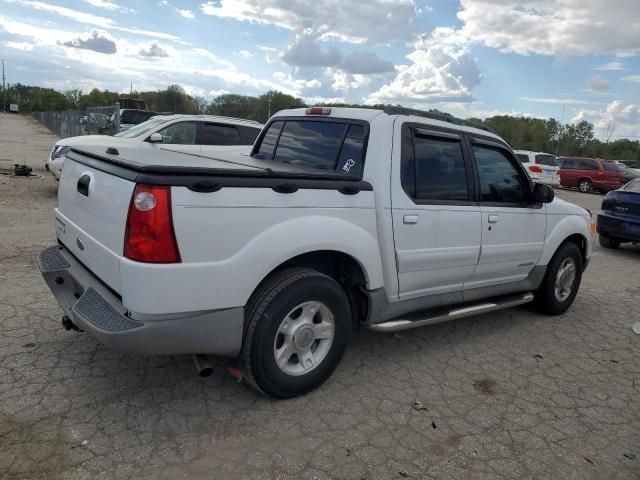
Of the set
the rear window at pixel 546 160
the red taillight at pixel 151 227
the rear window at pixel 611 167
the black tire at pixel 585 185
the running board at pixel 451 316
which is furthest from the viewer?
the rear window at pixel 546 160

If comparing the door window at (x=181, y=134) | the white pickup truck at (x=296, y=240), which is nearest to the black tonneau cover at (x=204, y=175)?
the white pickup truck at (x=296, y=240)

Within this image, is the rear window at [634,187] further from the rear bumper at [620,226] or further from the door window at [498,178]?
the door window at [498,178]

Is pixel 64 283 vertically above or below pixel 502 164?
below

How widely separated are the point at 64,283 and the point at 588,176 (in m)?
25.7

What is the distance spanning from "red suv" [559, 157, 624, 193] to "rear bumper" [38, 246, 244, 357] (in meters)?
25.3

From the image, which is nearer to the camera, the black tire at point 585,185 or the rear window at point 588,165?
the rear window at point 588,165

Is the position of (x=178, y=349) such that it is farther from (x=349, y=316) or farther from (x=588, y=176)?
(x=588, y=176)

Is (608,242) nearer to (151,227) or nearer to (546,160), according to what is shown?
(151,227)

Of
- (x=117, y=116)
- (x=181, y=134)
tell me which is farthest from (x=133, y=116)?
(x=181, y=134)

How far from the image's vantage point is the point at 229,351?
298 cm

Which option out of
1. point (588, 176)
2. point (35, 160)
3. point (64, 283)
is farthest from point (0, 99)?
point (64, 283)

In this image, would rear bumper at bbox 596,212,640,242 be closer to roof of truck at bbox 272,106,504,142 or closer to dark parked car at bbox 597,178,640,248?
dark parked car at bbox 597,178,640,248

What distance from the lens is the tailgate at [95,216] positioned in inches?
111

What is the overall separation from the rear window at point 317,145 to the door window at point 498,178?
1221mm
